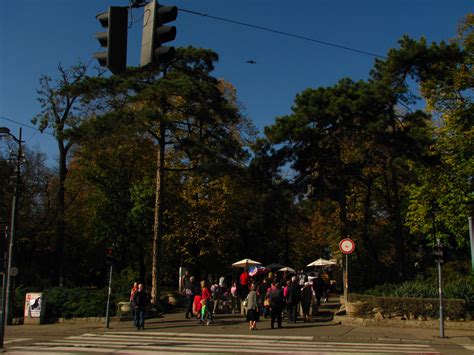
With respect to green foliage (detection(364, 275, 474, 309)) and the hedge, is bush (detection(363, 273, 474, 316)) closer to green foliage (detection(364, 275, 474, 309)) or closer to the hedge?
green foliage (detection(364, 275, 474, 309))

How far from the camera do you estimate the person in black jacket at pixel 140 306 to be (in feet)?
67.5

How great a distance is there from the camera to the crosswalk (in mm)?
14477

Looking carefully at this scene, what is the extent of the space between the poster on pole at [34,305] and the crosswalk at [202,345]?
545cm

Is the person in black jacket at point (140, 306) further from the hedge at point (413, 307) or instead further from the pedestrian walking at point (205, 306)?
the hedge at point (413, 307)

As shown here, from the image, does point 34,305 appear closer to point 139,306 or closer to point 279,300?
point 139,306

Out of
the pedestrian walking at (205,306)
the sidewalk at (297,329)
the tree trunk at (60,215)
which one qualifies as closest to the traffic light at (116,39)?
the sidewalk at (297,329)

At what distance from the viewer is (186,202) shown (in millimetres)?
38188

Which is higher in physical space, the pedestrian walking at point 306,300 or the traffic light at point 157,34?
the traffic light at point 157,34

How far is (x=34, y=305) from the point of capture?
76.7 feet

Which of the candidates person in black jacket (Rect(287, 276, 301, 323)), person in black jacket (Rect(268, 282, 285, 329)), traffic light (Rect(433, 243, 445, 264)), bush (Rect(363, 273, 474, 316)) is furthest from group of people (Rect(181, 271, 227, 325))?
traffic light (Rect(433, 243, 445, 264))

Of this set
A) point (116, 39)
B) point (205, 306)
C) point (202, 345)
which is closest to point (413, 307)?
point (205, 306)

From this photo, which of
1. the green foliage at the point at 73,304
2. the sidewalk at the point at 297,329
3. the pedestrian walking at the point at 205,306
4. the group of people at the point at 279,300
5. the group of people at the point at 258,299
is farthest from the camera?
the green foliage at the point at 73,304

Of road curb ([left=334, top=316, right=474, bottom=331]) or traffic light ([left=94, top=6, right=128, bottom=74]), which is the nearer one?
traffic light ([left=94, top=6, right=128, bottom=74])

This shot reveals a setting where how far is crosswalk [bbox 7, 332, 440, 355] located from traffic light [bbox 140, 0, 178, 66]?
A: 8.83 m
